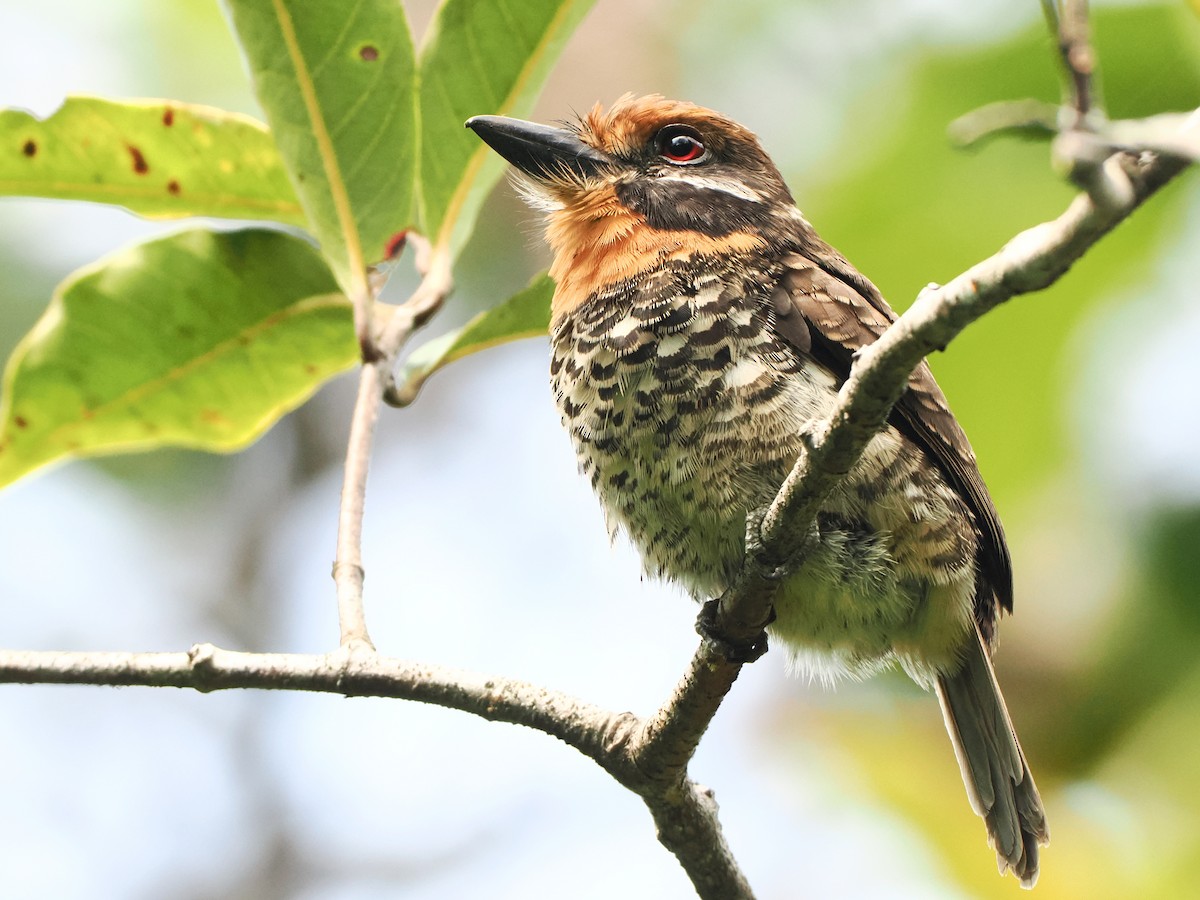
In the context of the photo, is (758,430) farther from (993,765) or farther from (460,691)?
(993,765)

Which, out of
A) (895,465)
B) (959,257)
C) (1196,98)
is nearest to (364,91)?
(895,465)

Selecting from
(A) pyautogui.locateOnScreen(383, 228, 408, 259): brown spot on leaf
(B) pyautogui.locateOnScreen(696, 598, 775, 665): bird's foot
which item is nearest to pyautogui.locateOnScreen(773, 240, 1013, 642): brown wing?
(B) pyautogui.locateOnScreen(696, 598, 775, 665): bird's foot

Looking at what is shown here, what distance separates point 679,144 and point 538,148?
461mm

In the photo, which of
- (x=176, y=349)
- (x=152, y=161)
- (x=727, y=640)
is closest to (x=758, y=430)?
(x=727, y=640)

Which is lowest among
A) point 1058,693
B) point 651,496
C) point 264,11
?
point 1058,693

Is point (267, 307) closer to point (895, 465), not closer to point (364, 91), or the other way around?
point (364, 91)

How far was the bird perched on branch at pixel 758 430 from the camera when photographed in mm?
2510

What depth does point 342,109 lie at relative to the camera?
2.66 metres

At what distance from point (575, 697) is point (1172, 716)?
1861mm

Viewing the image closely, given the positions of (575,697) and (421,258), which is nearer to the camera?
(575,697)

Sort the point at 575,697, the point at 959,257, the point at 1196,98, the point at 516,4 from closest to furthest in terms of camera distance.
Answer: the point at 575,697 < the point at 516,4 < the point at 1196,98 < the point at 959,257

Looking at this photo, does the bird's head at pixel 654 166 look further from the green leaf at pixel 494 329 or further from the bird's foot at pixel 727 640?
the bird's foot at pixel 727 640

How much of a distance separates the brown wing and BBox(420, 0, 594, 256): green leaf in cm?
69

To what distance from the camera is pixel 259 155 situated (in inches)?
114
